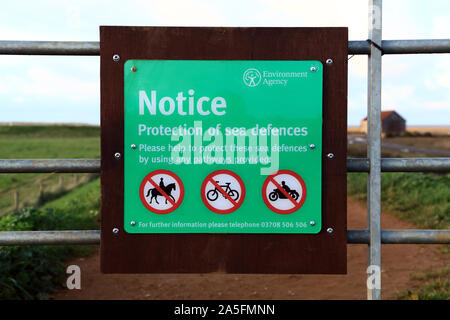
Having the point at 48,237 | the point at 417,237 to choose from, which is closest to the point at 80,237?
the point at 48,237

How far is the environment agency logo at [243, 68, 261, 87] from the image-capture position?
262cm

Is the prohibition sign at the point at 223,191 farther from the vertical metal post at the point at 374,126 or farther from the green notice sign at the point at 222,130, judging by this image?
the vertical metal post at the point at 374,126

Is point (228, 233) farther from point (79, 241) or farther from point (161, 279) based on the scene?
point (161, 279)

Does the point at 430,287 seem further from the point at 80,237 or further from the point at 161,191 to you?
the point at 80,237

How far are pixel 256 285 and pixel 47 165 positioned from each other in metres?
3.69

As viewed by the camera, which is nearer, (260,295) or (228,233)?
(228,233)

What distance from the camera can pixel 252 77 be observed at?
2627 millimetres

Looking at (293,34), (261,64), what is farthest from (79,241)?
(293,34)

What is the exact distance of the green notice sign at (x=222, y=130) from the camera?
103 inches

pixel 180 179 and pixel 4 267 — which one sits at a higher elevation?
pixel 180 179

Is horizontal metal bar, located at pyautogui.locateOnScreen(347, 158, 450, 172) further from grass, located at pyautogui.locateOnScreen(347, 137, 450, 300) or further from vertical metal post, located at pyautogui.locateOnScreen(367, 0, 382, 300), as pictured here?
grass, located at pyautogui.locateOnScreen(347, 137, 450, 300)

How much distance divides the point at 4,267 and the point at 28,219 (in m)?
2.13

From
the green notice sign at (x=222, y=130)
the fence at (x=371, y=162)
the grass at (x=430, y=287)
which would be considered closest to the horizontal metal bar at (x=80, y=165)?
the fence at (x=371, y=162)

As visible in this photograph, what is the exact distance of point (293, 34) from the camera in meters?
2.63
